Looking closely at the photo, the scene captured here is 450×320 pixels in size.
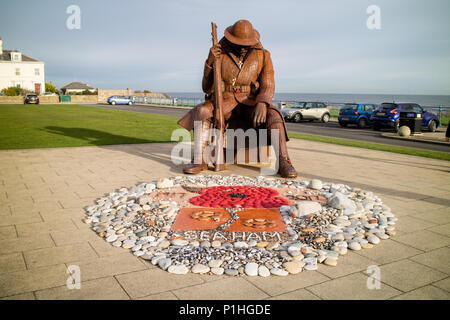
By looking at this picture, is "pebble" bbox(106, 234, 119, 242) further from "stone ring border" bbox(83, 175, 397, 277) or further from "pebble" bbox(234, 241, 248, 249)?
"pebble" bbox(234, 241, 248, 249)

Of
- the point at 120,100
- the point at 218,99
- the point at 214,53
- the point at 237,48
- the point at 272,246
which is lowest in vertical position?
the point at 272,246

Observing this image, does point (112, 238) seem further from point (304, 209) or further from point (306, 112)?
point (306, 112)

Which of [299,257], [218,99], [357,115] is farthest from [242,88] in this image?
[357,115]

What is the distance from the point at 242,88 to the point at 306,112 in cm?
2111

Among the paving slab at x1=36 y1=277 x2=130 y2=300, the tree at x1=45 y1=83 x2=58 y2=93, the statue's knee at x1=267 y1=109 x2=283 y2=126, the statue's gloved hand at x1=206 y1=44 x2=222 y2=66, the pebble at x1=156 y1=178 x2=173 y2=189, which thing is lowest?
the paving slab at x1=36 y1=277 x2=130 y2=300

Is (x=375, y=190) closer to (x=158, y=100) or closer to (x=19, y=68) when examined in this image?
(x=158, y=100)

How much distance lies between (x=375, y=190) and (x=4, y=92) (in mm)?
66400

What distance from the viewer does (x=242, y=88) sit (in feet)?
25.4

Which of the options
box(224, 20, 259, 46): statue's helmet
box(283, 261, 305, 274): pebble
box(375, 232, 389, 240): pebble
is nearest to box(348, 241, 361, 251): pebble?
box(375, 232, 389, 240): pebble

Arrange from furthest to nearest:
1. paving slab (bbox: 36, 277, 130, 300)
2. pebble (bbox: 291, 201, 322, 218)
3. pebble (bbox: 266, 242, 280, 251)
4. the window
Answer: the window, pebble (bbox: 291, 201, 322, 218), pebble (bbox: 266, 242, 280, 251), paving slab (bbox: 36, 277, 130, 300)

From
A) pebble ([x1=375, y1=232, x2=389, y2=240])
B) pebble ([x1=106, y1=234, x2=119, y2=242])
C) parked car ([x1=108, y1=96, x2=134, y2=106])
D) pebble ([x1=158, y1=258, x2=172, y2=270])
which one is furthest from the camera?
parked car ([x1=108, y1=96, x2=134, y2=106])

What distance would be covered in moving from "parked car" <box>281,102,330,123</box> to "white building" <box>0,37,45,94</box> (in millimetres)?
57049

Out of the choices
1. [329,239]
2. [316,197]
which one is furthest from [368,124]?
[329,239]

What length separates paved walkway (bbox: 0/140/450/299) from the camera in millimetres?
2965
